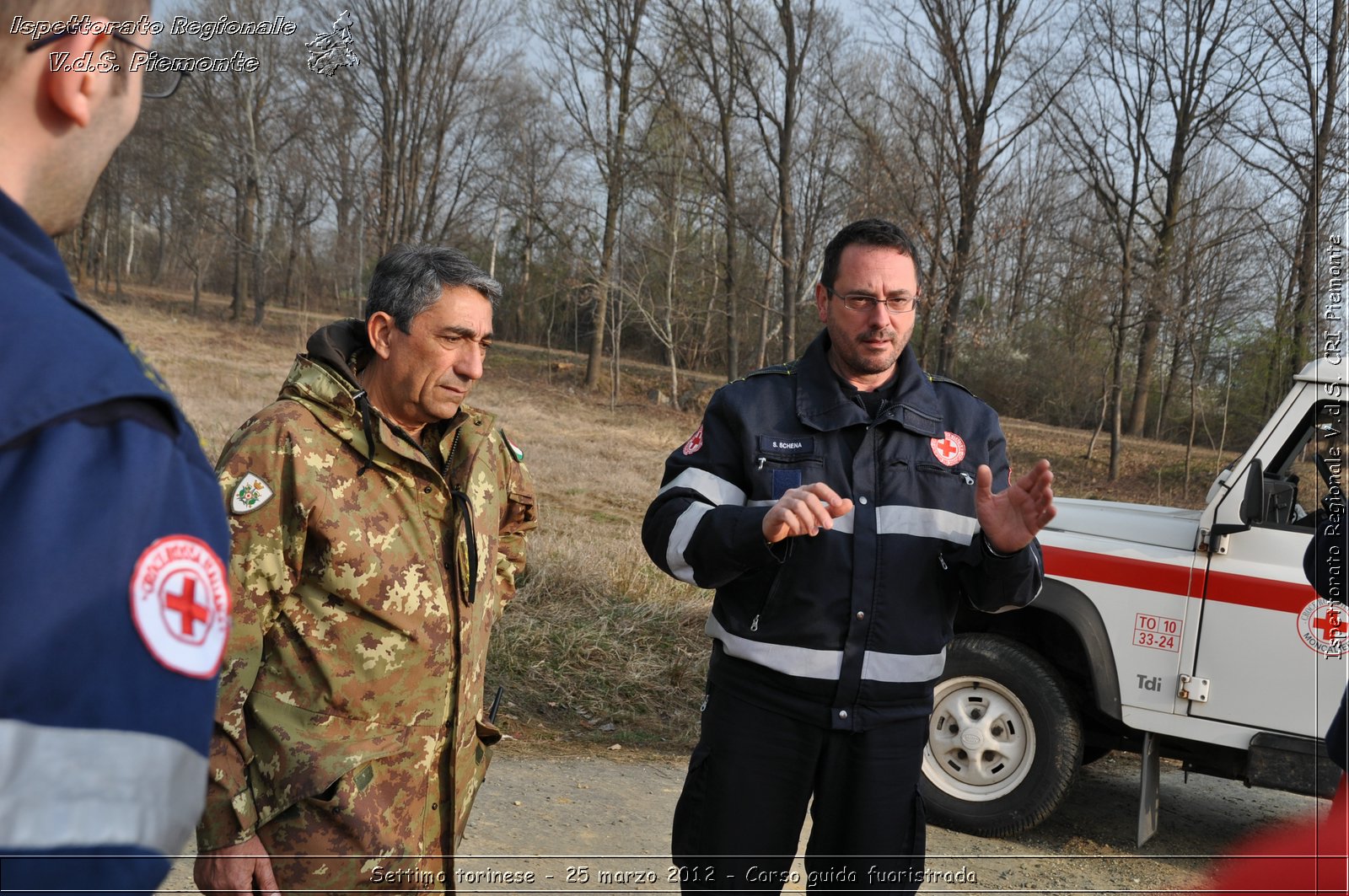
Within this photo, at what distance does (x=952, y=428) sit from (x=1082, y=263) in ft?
75.8

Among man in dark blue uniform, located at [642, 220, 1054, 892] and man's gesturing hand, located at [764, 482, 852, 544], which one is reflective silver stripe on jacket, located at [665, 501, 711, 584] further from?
man's gesturing hand, located at [764, 482, 852, 544]

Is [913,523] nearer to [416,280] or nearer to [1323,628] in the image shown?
[416,280]

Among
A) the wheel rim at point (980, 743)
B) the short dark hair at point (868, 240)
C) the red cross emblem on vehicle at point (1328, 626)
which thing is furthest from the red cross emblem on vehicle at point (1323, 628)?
the short dark hair at point (868, 240)

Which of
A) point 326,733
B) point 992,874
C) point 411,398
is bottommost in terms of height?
point 992,874

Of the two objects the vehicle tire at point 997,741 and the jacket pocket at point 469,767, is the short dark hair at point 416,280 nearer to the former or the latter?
the jacket pocket at point 469,767

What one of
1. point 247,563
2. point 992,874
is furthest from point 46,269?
point 992,874

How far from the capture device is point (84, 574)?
0.84 metres

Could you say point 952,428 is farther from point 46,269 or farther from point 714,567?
point 46,269

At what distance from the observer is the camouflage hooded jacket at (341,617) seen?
217 centimetres

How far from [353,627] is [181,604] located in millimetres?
1454

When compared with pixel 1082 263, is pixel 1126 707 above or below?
below

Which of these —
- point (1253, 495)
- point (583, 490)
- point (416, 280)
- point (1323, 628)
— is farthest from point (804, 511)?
point (583, 490)

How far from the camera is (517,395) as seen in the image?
26344 millimetres

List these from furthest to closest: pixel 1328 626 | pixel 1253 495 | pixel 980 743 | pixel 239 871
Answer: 1. pixel 980 743
2. pixel 1328 626
3. pixel 1253 495
4. pixel 239 871
